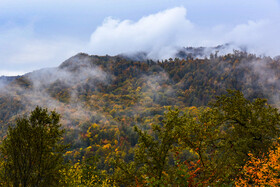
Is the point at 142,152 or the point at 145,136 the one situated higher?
the point at 145,136

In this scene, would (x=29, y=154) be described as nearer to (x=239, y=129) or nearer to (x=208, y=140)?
(x=208, y=140)

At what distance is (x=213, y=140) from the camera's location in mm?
21578

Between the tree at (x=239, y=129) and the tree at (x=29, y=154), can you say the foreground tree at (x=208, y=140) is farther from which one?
the tree at (x=29, y=154)

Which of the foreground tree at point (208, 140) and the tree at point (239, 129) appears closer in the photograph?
the foreground tree at point (208, 140)

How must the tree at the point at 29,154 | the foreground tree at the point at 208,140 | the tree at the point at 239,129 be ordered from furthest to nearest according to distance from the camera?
the tree at the point at 239,129 → the foreground tree at the point at 208,140 → the tree at the point at 29,154

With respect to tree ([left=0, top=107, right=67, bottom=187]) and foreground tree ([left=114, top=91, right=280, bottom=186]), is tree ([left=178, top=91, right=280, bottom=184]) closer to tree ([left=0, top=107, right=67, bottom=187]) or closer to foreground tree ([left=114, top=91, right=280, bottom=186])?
foreground tree ([left=114, top=91, right=280, bottom=186])

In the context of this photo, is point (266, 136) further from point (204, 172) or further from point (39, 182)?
point (39, 182)

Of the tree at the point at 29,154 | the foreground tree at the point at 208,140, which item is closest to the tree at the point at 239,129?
the foreground tree at the point at 208,140

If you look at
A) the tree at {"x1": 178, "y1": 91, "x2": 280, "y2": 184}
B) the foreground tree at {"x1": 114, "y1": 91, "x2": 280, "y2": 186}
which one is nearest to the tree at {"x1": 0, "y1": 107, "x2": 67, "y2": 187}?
the foreground tree at {"x1": 114, "y1": 91, "x2": 280, "y2": 186}

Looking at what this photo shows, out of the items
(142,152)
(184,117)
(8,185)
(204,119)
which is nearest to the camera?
(8,185)

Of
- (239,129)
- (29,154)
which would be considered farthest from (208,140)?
(29,154)

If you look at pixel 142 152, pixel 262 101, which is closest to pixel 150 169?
pixel 142 152

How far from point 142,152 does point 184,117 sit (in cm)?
482

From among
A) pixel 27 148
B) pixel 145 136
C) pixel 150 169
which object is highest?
pixel 27 148
